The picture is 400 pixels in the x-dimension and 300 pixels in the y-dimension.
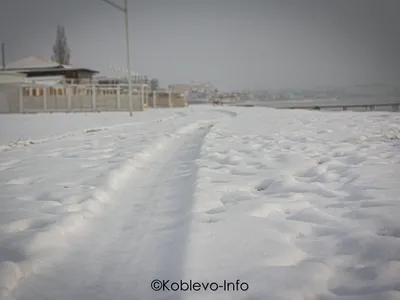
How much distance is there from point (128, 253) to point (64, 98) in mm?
23717

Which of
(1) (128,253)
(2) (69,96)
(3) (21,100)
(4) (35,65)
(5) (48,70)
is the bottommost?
(1) (128,253)

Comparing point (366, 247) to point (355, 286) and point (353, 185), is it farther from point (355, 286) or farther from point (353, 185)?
point (353, 185)

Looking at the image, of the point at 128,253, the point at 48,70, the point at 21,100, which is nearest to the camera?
the point at 128,253

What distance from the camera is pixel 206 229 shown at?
2.71 m

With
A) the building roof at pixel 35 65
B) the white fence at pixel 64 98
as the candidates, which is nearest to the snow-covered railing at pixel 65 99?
the white fence at pixel 64 98

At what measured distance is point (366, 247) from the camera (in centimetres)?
231

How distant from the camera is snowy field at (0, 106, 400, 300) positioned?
202 centimetres

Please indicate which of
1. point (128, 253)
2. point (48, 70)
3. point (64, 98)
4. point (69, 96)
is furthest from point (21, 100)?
point (128, 253)

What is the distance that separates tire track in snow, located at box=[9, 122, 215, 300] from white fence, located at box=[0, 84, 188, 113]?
2176 centimetres

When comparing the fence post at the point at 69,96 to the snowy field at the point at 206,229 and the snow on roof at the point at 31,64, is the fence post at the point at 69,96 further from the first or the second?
the snowy field at the point at 206,229

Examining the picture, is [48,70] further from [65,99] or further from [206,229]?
[206,229]

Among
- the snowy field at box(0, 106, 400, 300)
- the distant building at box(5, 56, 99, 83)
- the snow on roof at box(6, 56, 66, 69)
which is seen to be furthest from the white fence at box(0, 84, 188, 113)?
the snowy field at box(0, 106, 400, 300)

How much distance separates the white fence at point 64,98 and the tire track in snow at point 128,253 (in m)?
21.8

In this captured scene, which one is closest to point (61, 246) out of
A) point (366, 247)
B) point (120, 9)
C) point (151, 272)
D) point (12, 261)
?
point (12, 261)
